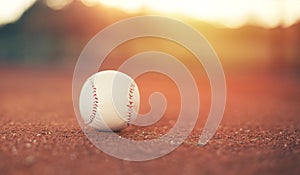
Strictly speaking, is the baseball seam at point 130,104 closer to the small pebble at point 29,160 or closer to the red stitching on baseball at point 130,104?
the red stitching on baseball at point 130,104

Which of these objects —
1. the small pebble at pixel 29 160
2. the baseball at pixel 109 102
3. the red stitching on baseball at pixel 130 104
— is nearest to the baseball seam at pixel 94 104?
the baseball at pixel 109 102

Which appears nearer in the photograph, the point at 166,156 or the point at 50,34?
the point at 166,156

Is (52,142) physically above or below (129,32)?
below

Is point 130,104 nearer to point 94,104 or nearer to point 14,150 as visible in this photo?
point 94,104

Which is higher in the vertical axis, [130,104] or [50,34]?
[50,34]

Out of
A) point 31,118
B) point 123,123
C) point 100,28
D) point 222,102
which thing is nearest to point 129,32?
point 100,28

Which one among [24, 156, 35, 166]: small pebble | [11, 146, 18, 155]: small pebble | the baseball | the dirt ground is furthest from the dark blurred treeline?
[24, 156, 35, 166]: small pebble

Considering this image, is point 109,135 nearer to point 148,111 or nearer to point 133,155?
point 133,155

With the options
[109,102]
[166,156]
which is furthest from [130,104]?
[166,156]
